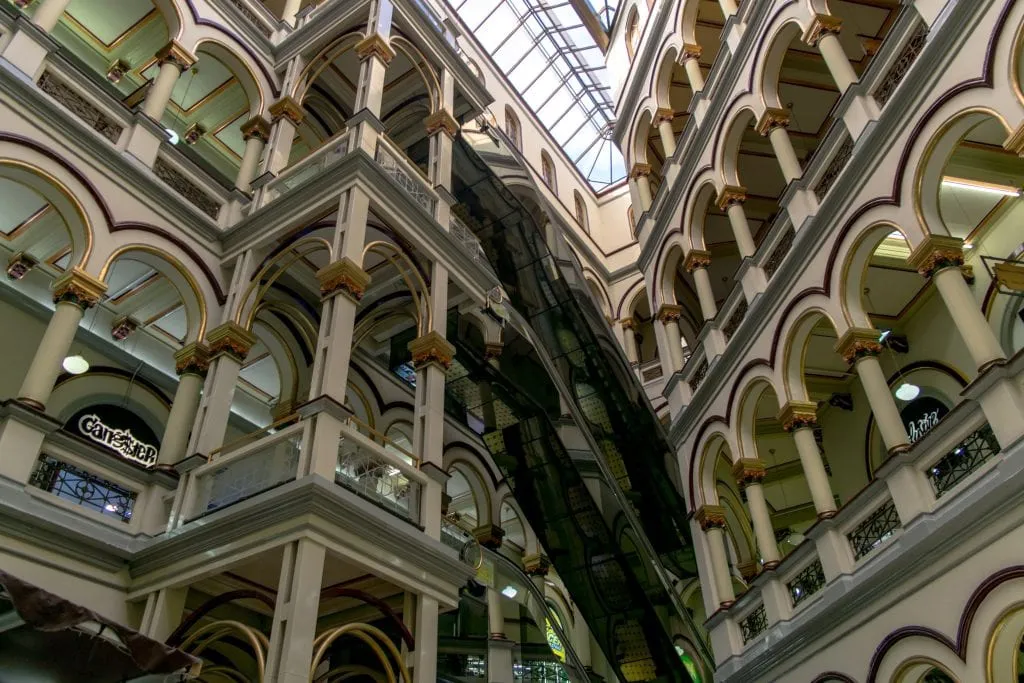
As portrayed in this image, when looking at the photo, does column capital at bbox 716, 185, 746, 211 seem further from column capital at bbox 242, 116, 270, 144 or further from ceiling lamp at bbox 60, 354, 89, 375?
ceiling lamp at bbox 60, 354, 89, 375

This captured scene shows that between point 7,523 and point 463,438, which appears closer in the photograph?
point 7,523

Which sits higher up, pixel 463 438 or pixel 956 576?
pixel 463 438

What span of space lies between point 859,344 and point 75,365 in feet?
37.2

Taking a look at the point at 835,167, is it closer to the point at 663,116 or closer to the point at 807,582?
the point at 807,582

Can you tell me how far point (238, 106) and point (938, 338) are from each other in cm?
1279

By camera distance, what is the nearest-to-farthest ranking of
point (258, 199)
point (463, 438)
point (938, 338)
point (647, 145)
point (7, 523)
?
point (7, 523) → point (258, 199) → point (938, 338) → point (463, 438) → point (647, 145)

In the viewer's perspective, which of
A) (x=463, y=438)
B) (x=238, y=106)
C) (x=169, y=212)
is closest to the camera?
(x=169, y=212)

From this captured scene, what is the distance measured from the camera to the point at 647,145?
19.3 meters

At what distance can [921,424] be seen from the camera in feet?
43.5

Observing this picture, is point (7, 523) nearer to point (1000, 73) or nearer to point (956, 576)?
point (956, 576)

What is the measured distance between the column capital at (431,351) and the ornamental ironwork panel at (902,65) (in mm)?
6281

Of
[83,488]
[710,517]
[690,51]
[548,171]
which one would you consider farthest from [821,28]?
[548,171]

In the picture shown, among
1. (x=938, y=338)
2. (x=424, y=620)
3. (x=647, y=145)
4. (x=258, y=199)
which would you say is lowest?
(x=424, y=620)

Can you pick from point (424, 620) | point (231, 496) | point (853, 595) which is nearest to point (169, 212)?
point (231, 496)
